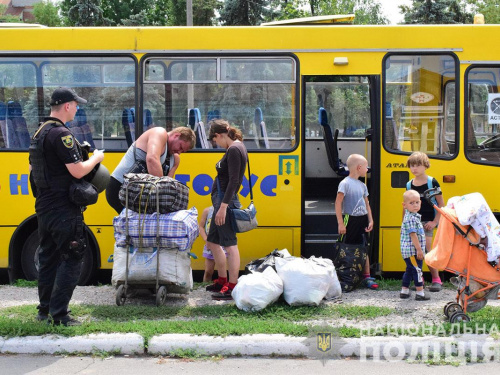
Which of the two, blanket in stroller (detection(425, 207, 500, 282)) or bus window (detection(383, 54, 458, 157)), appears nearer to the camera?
blanket in stroller (detection(425, 207, 500, 282))

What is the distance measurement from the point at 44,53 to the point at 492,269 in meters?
5.33

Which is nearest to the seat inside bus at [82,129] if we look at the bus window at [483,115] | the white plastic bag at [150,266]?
the white plastic bag at [150,266]

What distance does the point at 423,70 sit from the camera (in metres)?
7.53

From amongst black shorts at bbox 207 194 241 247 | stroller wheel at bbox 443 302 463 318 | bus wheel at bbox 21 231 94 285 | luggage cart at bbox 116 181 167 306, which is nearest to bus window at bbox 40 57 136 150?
bus wheel at bbox 21 231 94 285

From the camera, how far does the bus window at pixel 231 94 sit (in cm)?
745

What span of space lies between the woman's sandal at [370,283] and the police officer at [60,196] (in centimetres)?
318

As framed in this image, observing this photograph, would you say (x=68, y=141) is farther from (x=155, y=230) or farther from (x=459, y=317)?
(x=459, y=317)

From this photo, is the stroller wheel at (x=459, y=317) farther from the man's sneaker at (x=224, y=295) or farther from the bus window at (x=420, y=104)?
the bus window at (x=420, y=104)

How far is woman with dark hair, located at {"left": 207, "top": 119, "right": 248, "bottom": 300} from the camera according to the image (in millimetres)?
6469

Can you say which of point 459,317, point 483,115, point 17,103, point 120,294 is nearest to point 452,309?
point 459,317

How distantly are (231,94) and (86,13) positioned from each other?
26441 millimetres

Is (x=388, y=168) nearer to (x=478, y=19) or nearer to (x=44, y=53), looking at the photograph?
(x=478, y=19)

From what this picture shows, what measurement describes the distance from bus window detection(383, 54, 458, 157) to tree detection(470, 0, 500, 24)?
2909cm

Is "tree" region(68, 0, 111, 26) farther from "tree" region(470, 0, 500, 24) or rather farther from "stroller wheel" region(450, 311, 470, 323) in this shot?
"stroller wheel" region(450, 311, 470, 323)
